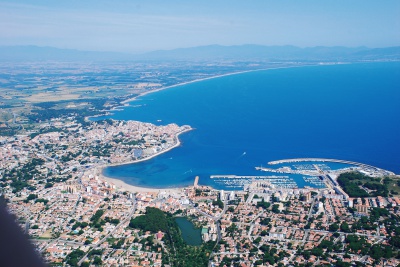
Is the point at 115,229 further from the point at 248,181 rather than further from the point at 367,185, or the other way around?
the point at 367,185

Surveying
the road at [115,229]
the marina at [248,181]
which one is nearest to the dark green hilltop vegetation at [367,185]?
the marina at [248,181]

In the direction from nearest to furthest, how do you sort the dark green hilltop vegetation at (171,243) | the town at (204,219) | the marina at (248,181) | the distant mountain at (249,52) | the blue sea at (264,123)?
the dark green hilltop vegetation at (171,243) → the town at (204,219) → the marina at (248,181) → the blue sea at (264,123) → the distant mountain at (249,52)

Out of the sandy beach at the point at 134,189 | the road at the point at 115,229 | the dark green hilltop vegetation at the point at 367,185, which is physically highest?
the dark green hilltop vegetation at the point at 367,185

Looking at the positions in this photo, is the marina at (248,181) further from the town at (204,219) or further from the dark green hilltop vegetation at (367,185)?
the dark green hilltop vegetation at (367,185)

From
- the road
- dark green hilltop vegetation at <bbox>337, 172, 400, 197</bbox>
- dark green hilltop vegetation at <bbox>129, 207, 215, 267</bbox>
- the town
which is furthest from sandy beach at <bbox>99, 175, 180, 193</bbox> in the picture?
dark green hilltop vegetation at <bbox>337, 172, 400, 197</bbox>

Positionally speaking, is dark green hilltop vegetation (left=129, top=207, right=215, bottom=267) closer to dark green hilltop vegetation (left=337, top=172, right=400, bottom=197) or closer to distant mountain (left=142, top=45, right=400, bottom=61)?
dark green hilltop vegetation (left=337, top=172, right=400, bottom=197)

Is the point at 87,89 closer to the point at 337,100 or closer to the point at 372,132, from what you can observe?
the point at 337,100

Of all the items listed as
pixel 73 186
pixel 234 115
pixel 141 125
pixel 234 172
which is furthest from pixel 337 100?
pixel 73 186

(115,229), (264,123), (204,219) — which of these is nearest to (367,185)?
(204,219)
